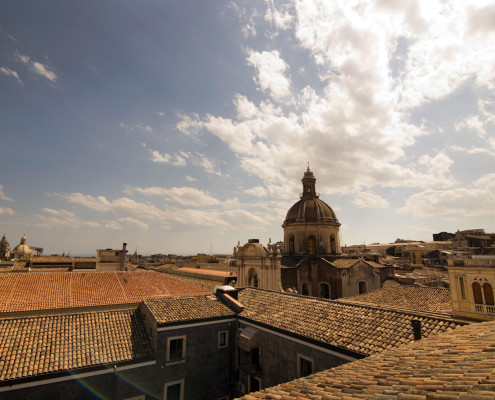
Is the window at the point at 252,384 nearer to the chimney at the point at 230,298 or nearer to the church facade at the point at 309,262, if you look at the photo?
the chimney at the point at 230,298

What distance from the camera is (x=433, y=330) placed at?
31.2ft

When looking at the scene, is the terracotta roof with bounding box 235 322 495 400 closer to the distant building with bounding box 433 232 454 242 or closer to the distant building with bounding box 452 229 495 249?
the distant building with bounding box 452 229 495 249

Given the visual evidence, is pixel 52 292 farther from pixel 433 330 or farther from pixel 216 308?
pixel 433 330

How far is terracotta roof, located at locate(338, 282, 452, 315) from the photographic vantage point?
20469 mm

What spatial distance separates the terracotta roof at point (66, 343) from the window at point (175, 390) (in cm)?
192

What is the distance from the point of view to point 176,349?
13164 millimetres

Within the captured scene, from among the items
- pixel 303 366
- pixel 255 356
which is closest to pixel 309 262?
pixel 255 356

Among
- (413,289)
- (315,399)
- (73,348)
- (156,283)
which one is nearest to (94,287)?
(156,283)

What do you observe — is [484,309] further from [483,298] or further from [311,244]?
[311,244]

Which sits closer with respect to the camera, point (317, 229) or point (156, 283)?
point (156, 283)

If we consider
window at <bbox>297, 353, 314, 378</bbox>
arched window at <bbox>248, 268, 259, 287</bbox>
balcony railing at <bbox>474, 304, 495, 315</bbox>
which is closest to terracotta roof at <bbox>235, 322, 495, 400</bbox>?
window at <bbox>297, 353, 314, 378</bbox>

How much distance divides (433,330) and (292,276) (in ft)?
67.3

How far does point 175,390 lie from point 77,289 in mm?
12259

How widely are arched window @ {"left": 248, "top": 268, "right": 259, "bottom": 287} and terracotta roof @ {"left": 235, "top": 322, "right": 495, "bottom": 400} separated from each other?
2023 centimetres
